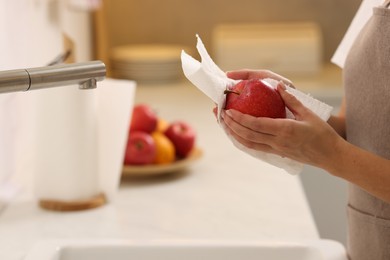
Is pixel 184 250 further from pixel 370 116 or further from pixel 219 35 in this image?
pixel 219 35

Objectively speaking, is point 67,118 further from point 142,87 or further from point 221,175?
point 142,87

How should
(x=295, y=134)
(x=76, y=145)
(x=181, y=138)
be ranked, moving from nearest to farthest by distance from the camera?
(x=295, y=134), (x=76, y=145), (x=181, y=138)

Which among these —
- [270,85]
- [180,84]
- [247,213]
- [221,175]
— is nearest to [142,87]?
[180,84]

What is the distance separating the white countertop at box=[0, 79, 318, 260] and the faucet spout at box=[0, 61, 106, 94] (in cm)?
34

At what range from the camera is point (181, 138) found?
1.82 m

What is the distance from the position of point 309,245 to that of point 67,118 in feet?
1.56

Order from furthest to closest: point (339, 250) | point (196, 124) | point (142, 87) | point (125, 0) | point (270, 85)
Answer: point (125, 0)
point (142, 87)
point (196, 124)
point (339, 250)
point (270, 85)

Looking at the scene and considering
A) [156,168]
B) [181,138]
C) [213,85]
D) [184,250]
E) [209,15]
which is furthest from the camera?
[209,15]

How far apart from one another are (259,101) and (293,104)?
0.05 meters

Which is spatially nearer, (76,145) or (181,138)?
(76,145)

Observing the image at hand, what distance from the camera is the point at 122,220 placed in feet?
4.89

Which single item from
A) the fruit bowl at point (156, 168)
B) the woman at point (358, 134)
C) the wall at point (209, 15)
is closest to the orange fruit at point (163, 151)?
the fruit bowl at point (156, 168)

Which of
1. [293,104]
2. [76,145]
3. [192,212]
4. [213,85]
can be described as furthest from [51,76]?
[192,212]

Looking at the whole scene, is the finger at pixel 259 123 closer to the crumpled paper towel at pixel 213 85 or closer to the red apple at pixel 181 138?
the crumpled paper towel at pixel 213 85
